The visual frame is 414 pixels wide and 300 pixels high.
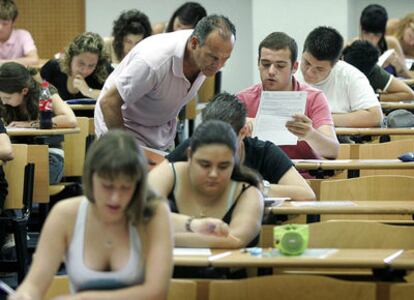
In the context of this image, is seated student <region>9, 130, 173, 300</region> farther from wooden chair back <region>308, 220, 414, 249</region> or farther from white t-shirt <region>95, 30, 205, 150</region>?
white t-shirt <region>95, 30, 205, 150</region>

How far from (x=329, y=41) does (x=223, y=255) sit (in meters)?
3.31

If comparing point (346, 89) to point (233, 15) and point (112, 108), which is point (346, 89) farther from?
point (233, 15)

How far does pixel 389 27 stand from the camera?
492 inches

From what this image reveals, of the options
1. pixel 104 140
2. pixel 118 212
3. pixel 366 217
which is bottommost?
pixel 366 217

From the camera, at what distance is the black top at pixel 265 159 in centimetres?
501

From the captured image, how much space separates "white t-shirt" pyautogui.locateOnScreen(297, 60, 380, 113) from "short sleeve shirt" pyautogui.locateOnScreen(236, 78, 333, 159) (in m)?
1.24

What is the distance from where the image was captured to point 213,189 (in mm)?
4156

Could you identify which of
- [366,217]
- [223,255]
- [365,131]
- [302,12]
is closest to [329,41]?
[365,131]

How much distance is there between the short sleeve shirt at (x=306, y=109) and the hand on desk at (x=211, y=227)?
201 centimetres

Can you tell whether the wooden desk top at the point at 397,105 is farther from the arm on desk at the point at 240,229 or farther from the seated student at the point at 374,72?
the arm on desk at the point at 240,229

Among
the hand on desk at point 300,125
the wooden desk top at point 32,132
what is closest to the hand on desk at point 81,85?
the wooden desk top at point 32,132

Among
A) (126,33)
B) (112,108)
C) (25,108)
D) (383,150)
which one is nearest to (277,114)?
(112,108)

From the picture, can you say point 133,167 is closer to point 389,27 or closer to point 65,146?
point 65,146

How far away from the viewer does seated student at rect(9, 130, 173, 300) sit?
3.30m
